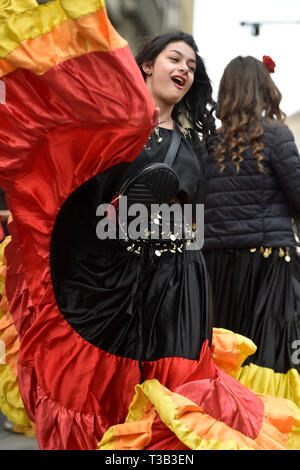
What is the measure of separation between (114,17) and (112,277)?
11.9m

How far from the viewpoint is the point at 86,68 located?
2.44m

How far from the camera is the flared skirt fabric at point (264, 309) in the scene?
3832mm

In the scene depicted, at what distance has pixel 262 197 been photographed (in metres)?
4.07

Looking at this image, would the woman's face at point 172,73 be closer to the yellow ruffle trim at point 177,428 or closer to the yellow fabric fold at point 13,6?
the yellow fabric fold at point 13,6

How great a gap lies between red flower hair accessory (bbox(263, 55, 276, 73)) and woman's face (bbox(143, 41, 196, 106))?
46.1 inches

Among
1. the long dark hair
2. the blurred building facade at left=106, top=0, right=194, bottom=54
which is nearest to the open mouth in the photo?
the long dark hair

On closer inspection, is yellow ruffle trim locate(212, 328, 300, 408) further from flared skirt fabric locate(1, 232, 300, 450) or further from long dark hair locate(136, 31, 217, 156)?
long dark hair locate(136, 31, 217, 156)

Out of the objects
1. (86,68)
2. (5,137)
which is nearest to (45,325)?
(5,137)

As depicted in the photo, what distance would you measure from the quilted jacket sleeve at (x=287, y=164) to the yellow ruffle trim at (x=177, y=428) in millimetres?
1560

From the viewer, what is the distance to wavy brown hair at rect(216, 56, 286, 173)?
4074 millimetres

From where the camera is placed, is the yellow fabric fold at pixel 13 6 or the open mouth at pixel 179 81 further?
the open mouth at pixel 179 81

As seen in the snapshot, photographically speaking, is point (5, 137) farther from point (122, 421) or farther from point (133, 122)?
point (122, 421)

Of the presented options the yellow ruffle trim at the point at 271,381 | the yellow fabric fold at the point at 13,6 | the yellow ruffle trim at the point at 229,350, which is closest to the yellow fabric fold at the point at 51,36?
the yellow fabric fold at the point at 13,6

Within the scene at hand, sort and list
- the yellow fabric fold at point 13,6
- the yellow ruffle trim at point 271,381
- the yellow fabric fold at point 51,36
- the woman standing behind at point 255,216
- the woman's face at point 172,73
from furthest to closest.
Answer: the woman standing behind at point 255,216
the yellow ruffle trim at point 271,381
the woman's face at point 172,73
the yellow fabric fold at point 13,6
the yellow fabric fold at point 51,36
